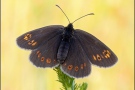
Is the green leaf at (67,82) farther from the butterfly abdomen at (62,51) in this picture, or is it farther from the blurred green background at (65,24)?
the blurred green background at (65,24)

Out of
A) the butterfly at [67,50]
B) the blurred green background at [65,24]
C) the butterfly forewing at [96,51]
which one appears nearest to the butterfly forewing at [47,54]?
the butterfly at [67,50]

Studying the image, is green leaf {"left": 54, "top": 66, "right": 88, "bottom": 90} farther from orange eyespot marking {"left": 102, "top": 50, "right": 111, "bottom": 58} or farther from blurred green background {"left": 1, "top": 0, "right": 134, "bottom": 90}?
blurred green background {"left": 1, "top": 0, "right": 134, "bottom": 90}

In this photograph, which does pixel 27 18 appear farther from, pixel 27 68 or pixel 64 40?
pixel 64 40

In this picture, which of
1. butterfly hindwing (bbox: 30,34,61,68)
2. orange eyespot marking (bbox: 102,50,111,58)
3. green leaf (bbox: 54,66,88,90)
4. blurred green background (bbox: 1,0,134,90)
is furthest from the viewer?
blurred green background (bbox: 1,0,134,90)

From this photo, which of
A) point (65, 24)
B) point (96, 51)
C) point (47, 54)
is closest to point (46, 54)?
point (47, 54)

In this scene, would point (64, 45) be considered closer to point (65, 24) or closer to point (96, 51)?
point (96, 51)

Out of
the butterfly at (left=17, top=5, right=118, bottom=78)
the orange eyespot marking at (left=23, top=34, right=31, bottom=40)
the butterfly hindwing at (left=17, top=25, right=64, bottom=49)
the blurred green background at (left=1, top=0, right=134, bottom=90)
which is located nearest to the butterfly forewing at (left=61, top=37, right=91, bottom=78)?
the butterfly at (left=17, top=5, right=118, bottom=78)
